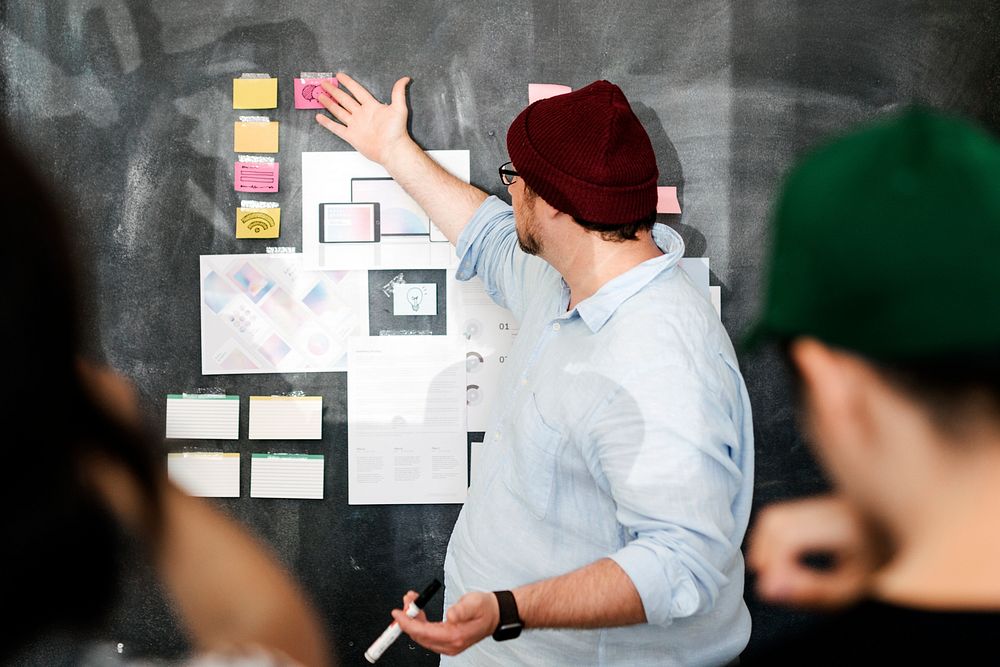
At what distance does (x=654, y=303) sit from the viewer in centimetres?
141

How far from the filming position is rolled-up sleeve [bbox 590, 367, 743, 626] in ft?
4.15

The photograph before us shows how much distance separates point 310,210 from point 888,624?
5.22 ft

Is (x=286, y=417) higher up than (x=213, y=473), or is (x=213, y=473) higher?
(x=286, y=417)

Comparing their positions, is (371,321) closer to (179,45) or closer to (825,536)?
(179,45)

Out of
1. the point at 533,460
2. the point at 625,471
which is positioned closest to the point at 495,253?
the point at 533,460

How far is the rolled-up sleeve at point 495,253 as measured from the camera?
5.84 feet

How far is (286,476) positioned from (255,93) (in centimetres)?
88

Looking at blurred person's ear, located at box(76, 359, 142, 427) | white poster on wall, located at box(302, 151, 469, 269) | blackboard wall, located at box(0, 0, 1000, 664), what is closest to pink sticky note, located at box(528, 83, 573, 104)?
blackboard wall, located at box(0, 0, 1000, 664)

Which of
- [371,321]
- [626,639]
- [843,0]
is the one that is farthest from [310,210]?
[843,0]

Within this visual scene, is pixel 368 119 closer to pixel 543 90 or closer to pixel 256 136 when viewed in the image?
pixel 256 136

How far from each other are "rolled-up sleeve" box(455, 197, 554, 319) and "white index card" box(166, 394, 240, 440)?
632 millimetres

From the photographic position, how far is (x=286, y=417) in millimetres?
1942

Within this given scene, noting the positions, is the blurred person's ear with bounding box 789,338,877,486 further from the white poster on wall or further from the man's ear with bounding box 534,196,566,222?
the white poster on wall

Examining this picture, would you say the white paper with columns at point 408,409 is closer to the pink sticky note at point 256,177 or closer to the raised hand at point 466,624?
the pink sticky note at point 256,177
